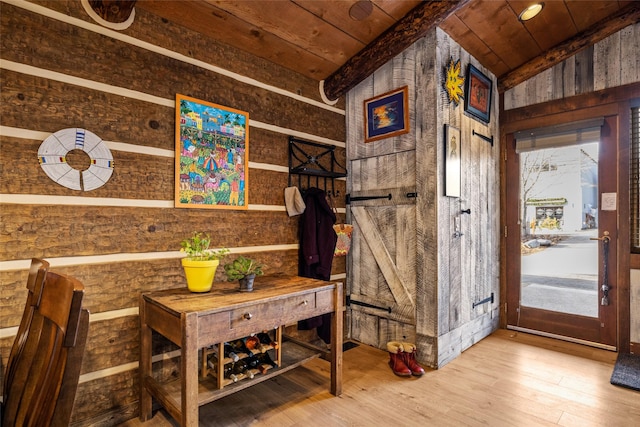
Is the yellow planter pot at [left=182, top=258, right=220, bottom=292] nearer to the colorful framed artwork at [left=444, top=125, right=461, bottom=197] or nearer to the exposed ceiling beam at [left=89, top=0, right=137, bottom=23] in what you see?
the exposed ceiling beam at [left=89, top=0, right=137, bottom=23]

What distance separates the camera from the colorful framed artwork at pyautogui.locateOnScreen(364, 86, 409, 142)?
281cm

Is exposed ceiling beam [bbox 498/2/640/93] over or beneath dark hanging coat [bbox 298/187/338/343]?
over

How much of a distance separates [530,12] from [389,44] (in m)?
1.14

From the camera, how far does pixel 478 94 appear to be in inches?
125

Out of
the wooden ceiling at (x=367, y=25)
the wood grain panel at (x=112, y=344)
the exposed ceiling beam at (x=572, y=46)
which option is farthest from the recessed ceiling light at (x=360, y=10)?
the wood grain panel at (x=112, y=344)

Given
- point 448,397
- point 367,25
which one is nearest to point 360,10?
point 367,25

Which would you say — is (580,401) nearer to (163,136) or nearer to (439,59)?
(439,59)

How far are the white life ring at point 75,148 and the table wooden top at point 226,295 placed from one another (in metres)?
0.70

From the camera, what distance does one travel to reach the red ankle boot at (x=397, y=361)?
8.01 ft

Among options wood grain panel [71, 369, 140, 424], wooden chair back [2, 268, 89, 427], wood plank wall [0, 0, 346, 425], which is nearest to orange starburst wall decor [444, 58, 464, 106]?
wood plank wall [0, 0, 346, 425]

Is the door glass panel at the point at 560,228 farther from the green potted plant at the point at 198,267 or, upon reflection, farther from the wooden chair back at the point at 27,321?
the wooden chair back at the point at 27,321

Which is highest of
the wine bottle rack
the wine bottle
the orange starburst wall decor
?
the orange starburst wall decor

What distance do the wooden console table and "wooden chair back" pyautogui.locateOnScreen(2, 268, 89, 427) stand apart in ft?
2.21

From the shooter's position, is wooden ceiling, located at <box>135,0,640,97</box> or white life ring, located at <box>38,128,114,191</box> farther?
wooden ceiling, located at <box>135,0,640,97</box>
